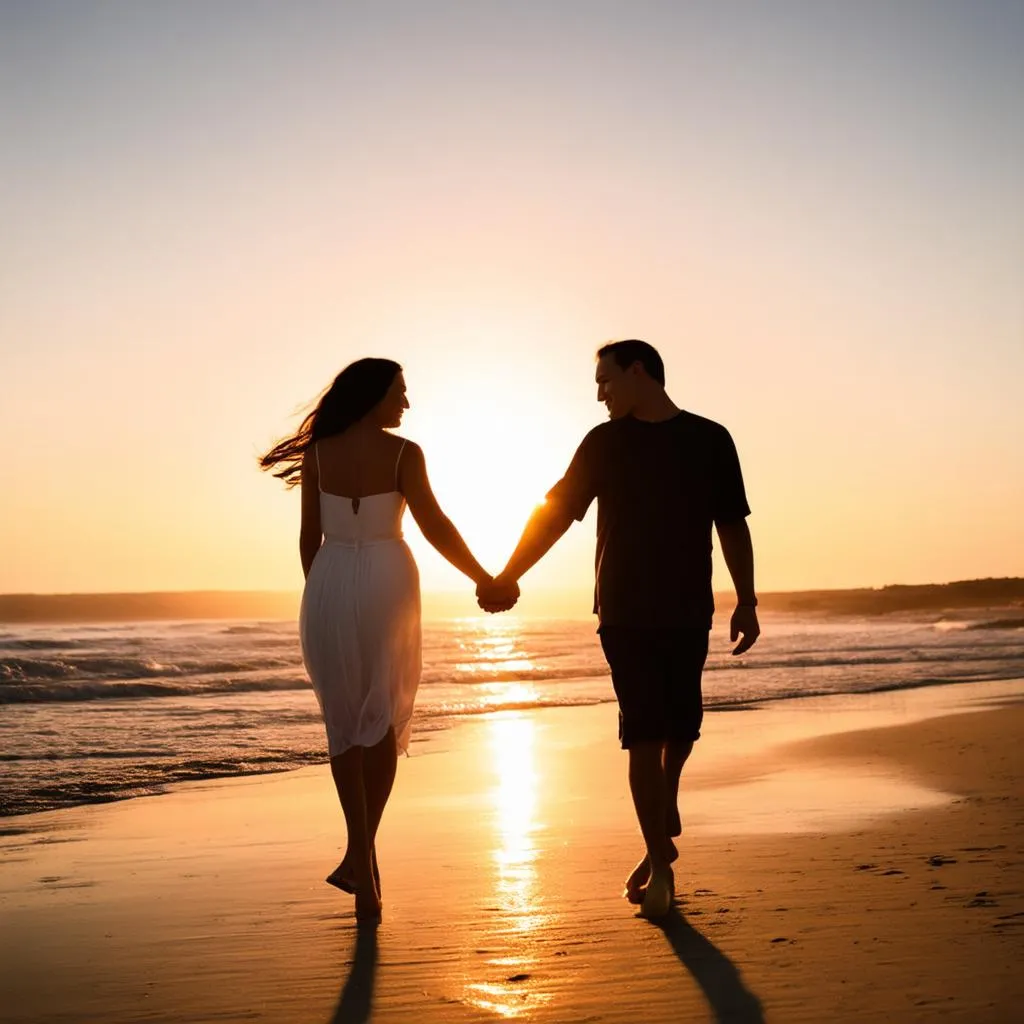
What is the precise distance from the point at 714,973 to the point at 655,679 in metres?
1.21

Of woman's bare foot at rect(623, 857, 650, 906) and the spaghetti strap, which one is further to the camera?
the spaghetti strap

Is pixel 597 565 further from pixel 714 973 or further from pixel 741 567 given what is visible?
pixel 714 973

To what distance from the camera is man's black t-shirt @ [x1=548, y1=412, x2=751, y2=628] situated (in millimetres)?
4512

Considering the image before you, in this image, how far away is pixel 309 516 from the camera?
16.0ft

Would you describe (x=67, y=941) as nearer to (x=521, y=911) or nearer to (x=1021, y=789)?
(x=521, y=911)

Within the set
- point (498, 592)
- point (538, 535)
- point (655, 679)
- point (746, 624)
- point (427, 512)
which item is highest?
point (427, 512)

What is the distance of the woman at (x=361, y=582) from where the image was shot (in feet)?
15.3

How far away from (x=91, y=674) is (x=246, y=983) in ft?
54.2

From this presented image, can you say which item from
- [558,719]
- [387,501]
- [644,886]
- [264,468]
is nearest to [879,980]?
[644,886]

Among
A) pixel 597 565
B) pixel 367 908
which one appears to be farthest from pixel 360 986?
pixel 597 565

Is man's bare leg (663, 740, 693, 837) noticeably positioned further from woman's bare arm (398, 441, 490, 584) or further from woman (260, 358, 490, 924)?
woman's bare arm (398, 441, 490, 584)

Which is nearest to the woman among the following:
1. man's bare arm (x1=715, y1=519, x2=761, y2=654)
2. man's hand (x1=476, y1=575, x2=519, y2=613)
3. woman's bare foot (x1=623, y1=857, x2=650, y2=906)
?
man's hand (x1=476, y1=575, x2=519, y2=613)

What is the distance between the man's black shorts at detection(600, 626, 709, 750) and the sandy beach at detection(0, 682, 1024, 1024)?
0.62 metres

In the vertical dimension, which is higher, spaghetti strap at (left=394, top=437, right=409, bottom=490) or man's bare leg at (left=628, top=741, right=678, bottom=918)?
spaghetti strap at (left=394, top=437, right=409, bottom=490)
